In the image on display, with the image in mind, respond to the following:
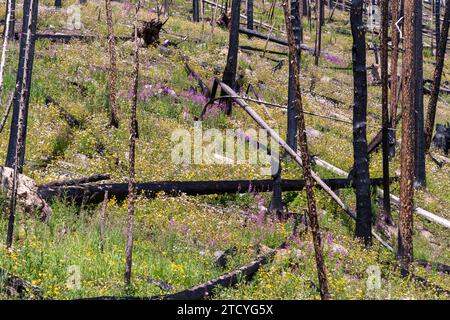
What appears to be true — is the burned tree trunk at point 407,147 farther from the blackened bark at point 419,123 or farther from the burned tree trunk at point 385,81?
the blackened bark at point 419,123

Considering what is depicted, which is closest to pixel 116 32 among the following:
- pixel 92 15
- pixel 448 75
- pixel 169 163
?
pixel 92 15

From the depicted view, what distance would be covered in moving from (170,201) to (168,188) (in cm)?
31

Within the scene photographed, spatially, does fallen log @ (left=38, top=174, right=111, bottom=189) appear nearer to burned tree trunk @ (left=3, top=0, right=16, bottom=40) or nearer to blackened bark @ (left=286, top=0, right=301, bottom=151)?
→ burned tree trunk @ (left=3, top=0, right=16, bottom=40)

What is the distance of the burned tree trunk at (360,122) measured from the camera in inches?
398

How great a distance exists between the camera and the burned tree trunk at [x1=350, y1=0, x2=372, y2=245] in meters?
10.1

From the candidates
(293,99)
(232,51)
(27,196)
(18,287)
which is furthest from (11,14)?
(18,287)

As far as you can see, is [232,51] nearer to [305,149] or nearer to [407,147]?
[407,147]

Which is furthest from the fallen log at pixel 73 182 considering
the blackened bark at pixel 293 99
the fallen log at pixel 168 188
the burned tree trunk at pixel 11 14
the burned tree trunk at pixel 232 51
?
the burned tree trunk at pixel 232 51

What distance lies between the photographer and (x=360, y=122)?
34.3 feet

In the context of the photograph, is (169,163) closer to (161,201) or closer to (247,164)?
(247,164)

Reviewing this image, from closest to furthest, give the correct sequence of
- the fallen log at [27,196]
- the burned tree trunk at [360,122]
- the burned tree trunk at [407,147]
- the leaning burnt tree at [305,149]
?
the leaning burnt tree at [305,149] → the fallen log at [27,196] → the burned tree trunk at [360,122] → the burned tree trunk at [407,147]

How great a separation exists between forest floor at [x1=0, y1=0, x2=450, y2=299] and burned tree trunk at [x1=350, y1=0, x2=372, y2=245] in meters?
0.46

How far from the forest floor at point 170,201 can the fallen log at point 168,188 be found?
18 centimetres

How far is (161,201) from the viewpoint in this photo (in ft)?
34.4
